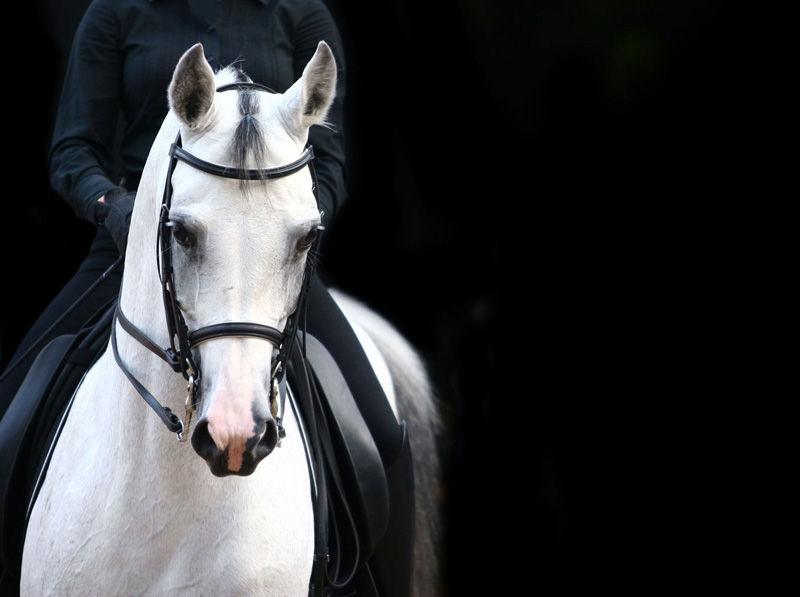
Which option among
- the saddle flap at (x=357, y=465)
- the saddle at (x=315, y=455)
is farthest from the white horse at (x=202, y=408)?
the saddle flap at (x=357, y=465)

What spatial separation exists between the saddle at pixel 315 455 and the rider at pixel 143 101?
0.15 m

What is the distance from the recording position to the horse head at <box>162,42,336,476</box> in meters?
1.96

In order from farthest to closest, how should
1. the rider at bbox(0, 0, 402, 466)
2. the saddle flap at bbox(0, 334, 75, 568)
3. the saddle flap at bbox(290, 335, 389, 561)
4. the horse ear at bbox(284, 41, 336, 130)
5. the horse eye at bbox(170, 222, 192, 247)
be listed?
the rider at bbox(0, 0, 402, 466)
the saddle flap at bbox(290, 335, 389, 561)
the saddle flap at bbox(0, 334, 75, 568)
the horse ear at bbox(284, 41, 336, 130)
the horse eye at bbox(170, 222, 192, 247)

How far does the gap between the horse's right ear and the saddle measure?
0.82 m

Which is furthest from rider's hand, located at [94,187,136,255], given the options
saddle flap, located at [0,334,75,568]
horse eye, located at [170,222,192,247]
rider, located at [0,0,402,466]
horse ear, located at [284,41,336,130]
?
horse ear, located at [284,41,336,130]

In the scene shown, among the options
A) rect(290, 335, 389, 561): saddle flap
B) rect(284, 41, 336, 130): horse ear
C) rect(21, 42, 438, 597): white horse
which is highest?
rect(284, 41, 336, 130): horse ear

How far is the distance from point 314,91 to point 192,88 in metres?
0.30

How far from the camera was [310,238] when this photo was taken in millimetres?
2178

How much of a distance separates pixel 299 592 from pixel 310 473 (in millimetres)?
330

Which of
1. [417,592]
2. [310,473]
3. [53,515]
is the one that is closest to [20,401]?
[53,515]

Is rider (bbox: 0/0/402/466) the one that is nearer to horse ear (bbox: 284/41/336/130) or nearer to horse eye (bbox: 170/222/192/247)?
horse ear (bbox: 284/41/336/130)

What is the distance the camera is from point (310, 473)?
2598 mm

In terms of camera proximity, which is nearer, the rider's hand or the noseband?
the noseband

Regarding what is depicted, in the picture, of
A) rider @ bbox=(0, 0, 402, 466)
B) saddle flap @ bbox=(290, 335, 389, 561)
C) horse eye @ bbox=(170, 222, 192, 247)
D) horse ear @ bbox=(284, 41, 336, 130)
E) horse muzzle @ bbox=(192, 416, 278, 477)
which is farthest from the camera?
rider @ bbox=(0, 0, 402, 466)
